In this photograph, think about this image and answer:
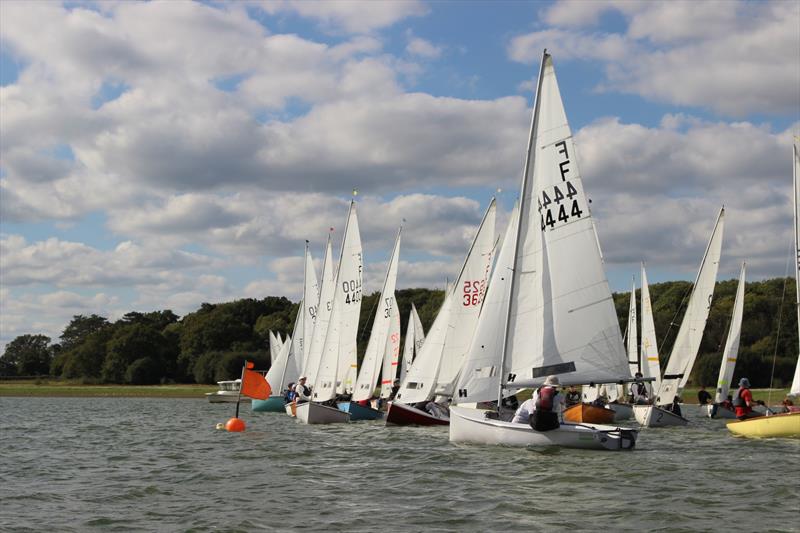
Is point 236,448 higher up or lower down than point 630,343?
lower down

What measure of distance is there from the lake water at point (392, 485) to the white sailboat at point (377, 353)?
8935 millimetres

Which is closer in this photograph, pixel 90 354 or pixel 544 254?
pixel 544 254

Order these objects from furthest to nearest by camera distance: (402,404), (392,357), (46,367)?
(46,367) → (392,357) → (402,404)

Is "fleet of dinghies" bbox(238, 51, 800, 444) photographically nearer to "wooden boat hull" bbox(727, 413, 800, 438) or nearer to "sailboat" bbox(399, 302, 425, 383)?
"wooden boat hull" bbox(727, 413, 800, 438)

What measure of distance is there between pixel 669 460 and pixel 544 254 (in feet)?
19.2

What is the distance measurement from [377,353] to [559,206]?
17.9 metres

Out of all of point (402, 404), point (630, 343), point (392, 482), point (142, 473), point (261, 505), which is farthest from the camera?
point (630, 343)

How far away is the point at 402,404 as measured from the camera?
32.1 metres

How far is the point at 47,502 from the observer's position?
53.6ft

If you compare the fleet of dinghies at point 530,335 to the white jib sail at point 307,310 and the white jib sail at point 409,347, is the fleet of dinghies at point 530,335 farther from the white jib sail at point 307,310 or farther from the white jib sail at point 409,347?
the white jib sail at point 409,347

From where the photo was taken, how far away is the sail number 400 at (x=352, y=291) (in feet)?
136

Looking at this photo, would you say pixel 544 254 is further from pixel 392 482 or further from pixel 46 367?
pixel 46 367

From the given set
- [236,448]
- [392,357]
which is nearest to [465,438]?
[236,448]

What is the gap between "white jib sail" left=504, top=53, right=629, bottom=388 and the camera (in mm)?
23172
